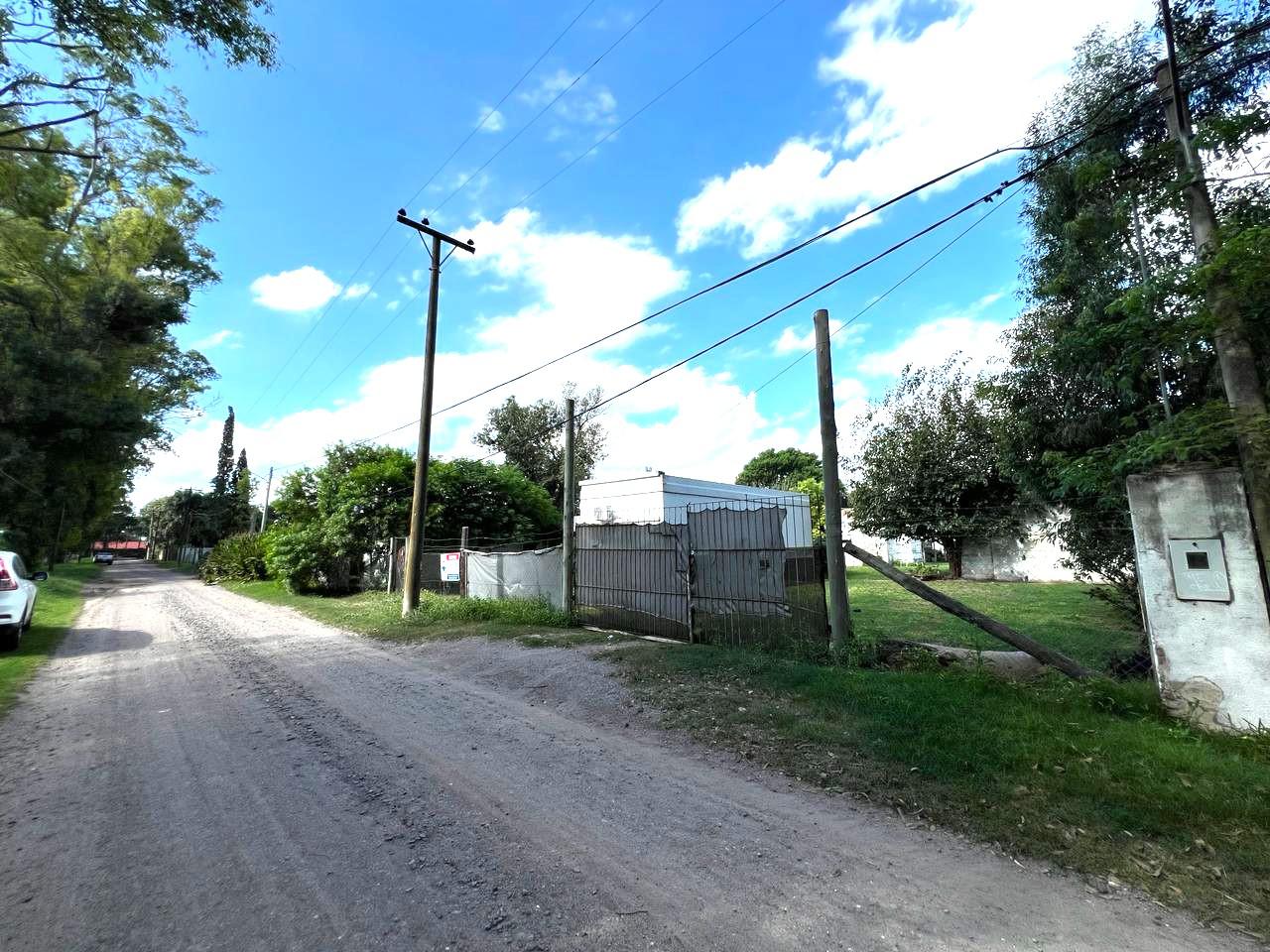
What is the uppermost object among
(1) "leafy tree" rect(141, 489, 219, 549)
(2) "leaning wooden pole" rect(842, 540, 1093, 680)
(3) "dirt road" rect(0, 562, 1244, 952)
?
(1) "leafy tree" rect(141, 489, 219, 549)

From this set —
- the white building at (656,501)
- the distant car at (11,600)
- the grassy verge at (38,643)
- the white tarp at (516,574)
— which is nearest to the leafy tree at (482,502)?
the white building at (656,501)

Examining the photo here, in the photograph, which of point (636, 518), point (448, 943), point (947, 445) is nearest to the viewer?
point (448, 943)

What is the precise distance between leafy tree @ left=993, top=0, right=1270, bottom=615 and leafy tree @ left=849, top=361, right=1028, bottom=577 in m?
Result: 10.5

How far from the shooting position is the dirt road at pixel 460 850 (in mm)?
2512

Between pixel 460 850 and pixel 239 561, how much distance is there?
29.8m

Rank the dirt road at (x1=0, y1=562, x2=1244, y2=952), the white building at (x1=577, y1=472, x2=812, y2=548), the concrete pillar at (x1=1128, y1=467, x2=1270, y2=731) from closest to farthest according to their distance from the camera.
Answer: the dirt road at (x1=0, y1=562, x2=1244, y2=952), the concrete pillar at (x1=1128, y1=467, x2=1270, y2=731), the white building at (x1=577, y1=472, x2=812, y2=548)

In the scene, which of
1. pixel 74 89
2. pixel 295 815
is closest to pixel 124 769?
pixel 295 815

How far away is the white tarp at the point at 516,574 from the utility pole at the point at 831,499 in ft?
19.5

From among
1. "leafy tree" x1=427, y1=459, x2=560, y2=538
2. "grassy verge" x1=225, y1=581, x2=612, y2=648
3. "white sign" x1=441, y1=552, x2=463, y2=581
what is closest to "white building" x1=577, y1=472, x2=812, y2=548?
"leafy tree" x1=427, y1=459, x2=560, y2=538

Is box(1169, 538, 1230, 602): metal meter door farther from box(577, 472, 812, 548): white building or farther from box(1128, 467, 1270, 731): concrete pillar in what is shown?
box(577, 472, 812, 548): white building

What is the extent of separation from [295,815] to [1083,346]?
24.5ft

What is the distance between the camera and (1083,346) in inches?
234

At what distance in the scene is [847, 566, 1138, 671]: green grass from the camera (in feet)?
27.8

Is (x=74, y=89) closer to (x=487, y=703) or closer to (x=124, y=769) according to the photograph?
(x=124, y=769)
